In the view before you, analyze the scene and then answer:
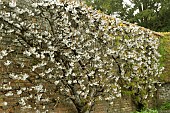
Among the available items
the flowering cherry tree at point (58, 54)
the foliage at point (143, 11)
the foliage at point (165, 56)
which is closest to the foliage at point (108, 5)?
the foliage at point (143, 11)

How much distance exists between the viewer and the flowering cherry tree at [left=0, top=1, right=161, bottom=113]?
618 centimetres

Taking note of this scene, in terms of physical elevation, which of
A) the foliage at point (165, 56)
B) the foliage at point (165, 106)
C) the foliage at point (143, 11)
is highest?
the foliage at point (143, 11)

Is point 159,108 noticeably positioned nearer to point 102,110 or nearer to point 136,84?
point 136,84

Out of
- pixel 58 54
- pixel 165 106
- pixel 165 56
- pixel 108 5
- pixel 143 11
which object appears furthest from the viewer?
pixel 108 5

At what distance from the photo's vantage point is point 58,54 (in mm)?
6891

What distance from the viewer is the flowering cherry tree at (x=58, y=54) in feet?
20.3

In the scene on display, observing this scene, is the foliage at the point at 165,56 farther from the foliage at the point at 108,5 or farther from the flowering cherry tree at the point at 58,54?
the foliage at the point at 108,5

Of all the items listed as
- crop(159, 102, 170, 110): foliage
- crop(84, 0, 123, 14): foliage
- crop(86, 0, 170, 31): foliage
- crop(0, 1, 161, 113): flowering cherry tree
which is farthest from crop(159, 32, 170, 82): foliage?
crop(84, 0, 123, 14): foliage

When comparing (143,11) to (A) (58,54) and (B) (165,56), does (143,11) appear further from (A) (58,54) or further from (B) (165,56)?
(A) (58,54)

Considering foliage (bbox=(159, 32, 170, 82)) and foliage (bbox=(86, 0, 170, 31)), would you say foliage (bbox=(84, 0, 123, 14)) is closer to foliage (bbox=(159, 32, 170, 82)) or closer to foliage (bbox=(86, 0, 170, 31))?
foliage (bbox=(86, 0, 170, 31))

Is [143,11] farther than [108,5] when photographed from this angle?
No

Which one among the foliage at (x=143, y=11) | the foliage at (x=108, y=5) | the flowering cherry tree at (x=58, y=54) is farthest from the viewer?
the foliage at (x=108, y=5)

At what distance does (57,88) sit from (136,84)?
3806mm

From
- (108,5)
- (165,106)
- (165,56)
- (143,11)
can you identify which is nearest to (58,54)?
(165,106)
